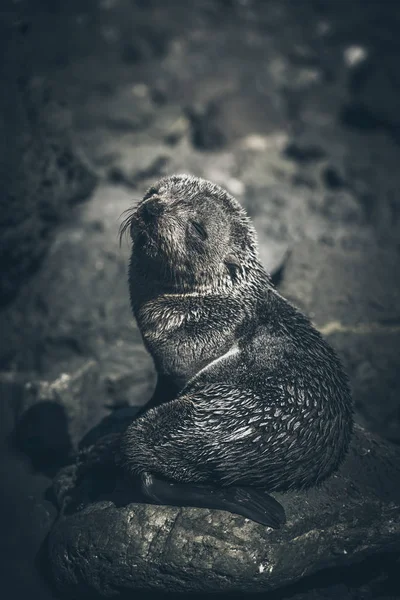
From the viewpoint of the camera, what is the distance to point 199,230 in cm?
514

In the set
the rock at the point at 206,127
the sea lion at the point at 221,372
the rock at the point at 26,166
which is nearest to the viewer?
the sea lion at the point at 221,372

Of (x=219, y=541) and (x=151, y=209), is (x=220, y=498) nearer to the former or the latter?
(x=219, y=541)

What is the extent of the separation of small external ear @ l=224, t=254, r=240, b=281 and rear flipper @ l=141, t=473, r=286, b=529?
1.83 meters

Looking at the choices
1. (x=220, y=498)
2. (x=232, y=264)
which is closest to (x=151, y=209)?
(x=232, y=264)

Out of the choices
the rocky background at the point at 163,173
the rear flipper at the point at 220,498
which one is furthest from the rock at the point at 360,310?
the rear flipper at the point at 220,498

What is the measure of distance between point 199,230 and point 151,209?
1.49 feet

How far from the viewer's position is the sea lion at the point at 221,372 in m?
4.68

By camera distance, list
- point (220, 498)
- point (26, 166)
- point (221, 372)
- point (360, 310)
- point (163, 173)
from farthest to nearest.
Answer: point (163, 173) < point (26, 166) < point (360, 310) < point (221, 372) < point (220, 498)

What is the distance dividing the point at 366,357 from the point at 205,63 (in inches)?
329

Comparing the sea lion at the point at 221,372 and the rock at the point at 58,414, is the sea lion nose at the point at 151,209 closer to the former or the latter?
the sea lion at the point at 221,372

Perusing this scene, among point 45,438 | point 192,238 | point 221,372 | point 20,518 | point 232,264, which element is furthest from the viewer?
point 45,438

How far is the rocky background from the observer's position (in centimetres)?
694

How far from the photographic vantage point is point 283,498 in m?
4.88

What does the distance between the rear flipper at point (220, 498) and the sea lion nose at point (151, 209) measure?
2162mm
